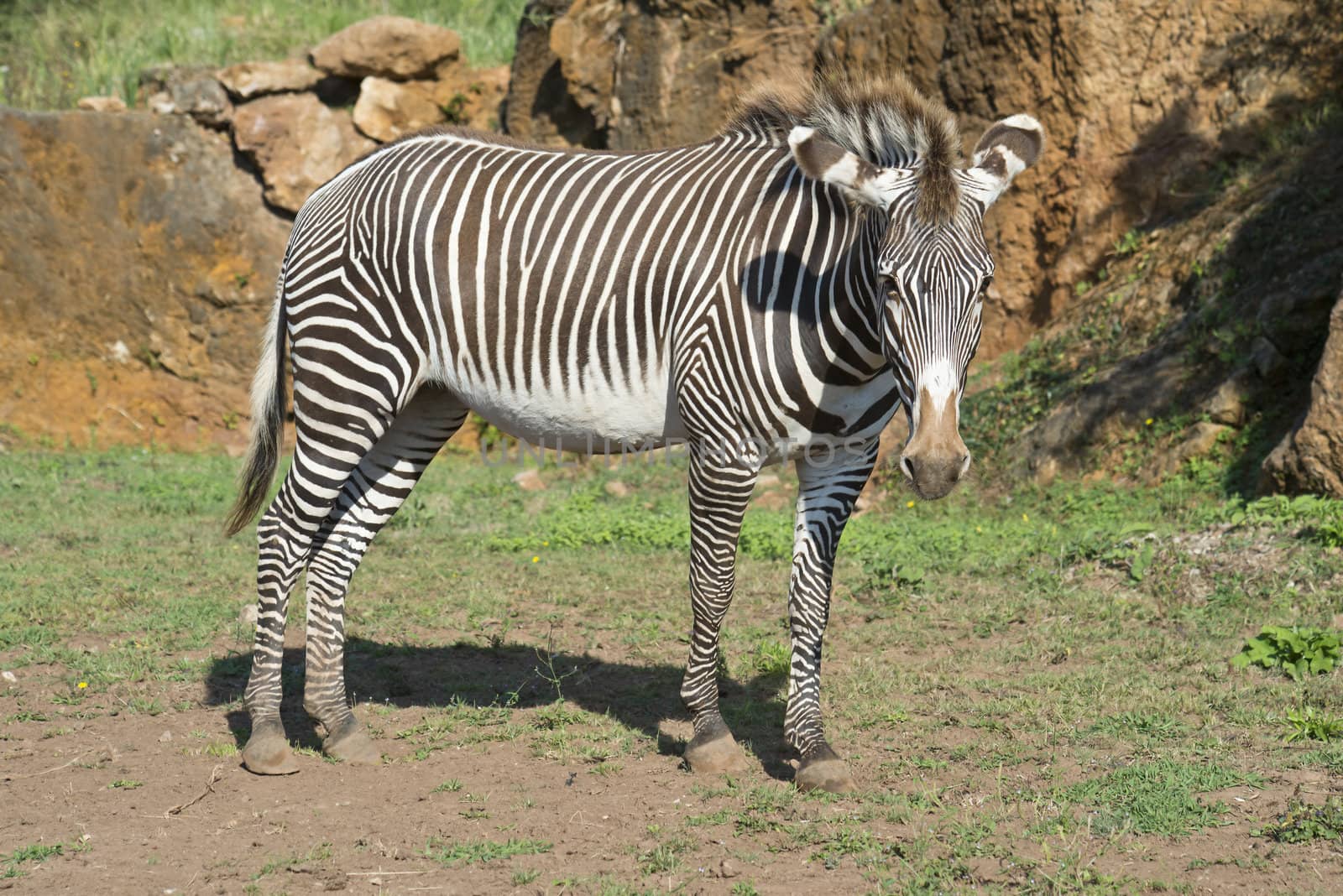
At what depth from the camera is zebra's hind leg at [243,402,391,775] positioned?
528 cm

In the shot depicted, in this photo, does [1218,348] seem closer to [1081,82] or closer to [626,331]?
[1081,82]

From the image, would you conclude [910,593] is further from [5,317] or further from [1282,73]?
[5,317]

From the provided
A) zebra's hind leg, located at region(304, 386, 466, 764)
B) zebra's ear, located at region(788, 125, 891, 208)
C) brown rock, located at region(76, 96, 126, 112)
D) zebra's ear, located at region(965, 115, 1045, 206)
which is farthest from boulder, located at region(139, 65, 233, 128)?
zebra's ear, located at region(965, 115, 1045, 206)

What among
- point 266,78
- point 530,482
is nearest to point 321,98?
point 266,78

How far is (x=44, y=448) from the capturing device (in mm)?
12867

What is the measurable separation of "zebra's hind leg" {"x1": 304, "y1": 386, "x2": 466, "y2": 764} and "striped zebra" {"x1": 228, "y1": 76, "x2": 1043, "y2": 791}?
0.01 m

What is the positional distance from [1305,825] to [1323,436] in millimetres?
4029

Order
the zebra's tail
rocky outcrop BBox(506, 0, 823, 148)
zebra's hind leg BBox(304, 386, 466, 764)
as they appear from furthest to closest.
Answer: rocky outcrop BBox(506, 0, 823, 148)
the zebra's tail
zebra's hind leg BBox(304, 386, 466, 764)

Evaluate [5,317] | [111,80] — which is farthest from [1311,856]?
[111,80]

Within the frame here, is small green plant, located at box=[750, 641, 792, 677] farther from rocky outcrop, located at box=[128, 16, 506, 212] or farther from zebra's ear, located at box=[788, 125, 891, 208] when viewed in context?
rocky outcrop, located at box=[128, 16, 506, 212]

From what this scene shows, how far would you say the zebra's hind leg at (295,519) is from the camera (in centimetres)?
528

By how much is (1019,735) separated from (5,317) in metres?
12.1

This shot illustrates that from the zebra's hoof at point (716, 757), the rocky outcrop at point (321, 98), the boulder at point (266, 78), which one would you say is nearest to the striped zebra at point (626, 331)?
the zebra's hoof at point (716, 757)

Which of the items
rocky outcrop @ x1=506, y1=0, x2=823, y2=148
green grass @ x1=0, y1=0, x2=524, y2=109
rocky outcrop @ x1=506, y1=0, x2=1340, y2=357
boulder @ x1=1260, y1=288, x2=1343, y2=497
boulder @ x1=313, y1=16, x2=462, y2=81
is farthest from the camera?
green grass @ x1=0, y1=0, x2=524, y2=109
